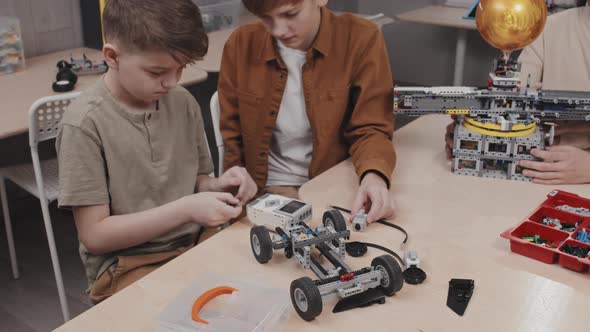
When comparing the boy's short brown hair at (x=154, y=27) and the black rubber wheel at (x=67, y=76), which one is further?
the black rubber wheel at (x=67, y=76)

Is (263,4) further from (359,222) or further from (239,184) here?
(359,222)

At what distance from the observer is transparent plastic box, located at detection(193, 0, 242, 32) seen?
3244 mm

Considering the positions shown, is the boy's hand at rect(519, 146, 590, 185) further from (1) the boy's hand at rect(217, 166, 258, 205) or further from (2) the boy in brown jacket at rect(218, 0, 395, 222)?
(1) the boy's hand at rect(217, 166, 258, 205)

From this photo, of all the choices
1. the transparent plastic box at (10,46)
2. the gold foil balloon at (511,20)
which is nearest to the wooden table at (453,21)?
the transparent plastic box at (10,46)

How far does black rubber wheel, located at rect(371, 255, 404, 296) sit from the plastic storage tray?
0.87 ft

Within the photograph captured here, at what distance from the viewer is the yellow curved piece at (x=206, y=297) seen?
94cm

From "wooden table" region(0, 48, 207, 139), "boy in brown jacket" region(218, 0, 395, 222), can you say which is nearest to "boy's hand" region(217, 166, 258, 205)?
"boy in brown jacket" region(218, 0, 395, 222)

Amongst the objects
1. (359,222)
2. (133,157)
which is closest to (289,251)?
(359,222)


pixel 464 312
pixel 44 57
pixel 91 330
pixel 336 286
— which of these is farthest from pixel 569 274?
pixel 44 57

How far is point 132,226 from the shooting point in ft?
4.26

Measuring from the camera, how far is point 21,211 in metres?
2.89

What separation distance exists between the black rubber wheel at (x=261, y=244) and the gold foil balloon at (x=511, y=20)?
2.15ft

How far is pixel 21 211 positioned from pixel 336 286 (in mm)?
2350

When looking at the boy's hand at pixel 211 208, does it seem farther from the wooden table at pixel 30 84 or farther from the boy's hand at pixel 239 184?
the wooden table at pixel 30 84
